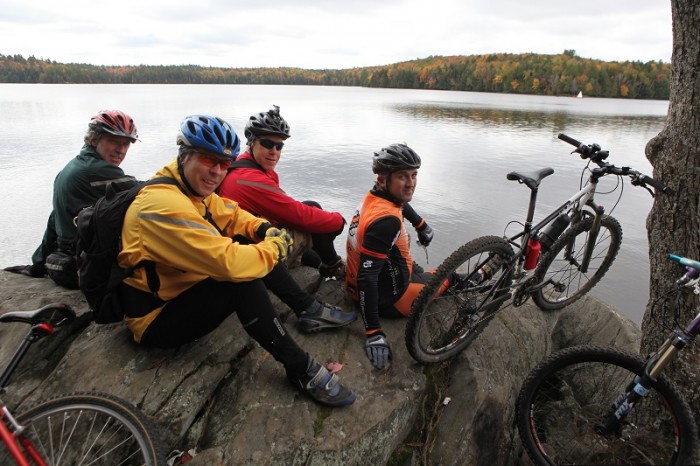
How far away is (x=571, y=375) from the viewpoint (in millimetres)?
3420

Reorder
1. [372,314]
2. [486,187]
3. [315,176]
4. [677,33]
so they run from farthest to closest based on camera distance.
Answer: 1. [315,176]
2. [486,187]
3. [372,314]
4. [677,33]

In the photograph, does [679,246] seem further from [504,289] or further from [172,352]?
[172,352]

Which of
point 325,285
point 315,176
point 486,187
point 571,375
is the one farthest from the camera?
point 315,176

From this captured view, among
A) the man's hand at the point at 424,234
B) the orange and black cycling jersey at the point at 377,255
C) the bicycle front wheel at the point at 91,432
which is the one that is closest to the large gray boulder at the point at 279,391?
the bicycle front wheel at the point at 91,432

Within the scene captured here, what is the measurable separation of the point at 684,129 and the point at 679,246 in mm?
948

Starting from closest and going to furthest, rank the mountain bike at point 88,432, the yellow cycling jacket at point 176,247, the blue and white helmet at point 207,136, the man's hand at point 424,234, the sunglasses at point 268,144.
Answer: the mountain bike at point 88,432, the yellow cycling jacket at point 176,247, the blue and white helmet at point 207,136, the sunglasses at point 268,144, the man's hand at point 424,234

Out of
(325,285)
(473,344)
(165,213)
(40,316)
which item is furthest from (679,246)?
(40,316)

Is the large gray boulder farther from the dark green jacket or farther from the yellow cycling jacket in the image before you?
the dark green jacket

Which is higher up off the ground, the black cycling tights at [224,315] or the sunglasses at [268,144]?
the sunglasses at [268,144]

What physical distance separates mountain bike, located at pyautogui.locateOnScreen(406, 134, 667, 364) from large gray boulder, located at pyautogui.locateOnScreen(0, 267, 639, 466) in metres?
0.27

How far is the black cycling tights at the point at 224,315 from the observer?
2971mm

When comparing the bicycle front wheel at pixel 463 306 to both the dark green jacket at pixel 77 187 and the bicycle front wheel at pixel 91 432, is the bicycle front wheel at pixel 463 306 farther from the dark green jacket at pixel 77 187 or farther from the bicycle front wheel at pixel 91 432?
the dark green jacket at pixel 77 187

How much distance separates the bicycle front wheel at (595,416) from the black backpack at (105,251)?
3.14m

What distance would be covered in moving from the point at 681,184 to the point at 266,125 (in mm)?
3892
